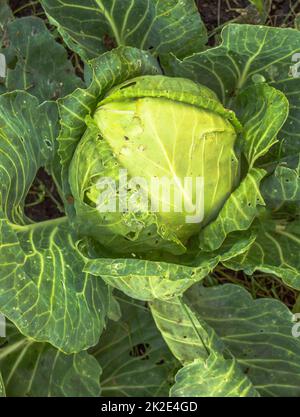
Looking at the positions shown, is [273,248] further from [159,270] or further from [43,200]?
[43,200]

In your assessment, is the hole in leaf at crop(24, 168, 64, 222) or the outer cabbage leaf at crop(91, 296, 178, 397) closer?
the outer cabbage leaf at crop(91, 296, 178, 397)

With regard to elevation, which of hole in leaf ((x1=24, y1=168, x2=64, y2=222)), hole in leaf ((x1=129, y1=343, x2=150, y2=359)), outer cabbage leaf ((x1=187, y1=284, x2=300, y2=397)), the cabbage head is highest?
the cabbage head

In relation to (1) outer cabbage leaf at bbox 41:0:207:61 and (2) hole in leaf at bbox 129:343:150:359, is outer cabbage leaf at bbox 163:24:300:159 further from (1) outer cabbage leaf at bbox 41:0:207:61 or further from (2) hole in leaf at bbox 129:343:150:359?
(2) hole in leaf at bbox 129:343:150:359

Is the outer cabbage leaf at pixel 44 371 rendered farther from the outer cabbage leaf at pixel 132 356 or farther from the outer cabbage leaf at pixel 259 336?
the outer cabbage leaf at pixel 259 336

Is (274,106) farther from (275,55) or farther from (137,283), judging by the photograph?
(137,283)

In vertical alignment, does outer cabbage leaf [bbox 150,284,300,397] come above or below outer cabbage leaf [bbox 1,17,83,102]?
below

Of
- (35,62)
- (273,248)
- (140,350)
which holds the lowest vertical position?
(140,350)

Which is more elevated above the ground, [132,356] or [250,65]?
[250,65]

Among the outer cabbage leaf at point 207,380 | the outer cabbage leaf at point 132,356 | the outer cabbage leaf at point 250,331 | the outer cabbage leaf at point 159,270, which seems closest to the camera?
the outer cabbage leaf at point 159,270

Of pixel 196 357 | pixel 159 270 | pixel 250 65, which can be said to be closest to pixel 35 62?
pixel 250 65

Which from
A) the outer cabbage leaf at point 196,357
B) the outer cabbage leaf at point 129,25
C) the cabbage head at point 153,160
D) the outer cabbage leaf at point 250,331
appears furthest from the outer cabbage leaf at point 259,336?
the outer cabbage leaf at point 129,25

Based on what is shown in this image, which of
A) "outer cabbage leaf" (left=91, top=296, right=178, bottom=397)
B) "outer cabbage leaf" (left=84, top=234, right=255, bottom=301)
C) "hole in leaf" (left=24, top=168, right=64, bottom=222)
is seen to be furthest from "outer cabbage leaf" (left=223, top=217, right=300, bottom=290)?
→ "hole in leaf" (left=24, top=168, right=64, bottom=222)

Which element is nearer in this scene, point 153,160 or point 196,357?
point 153,160
